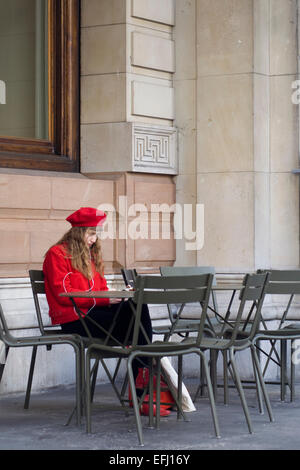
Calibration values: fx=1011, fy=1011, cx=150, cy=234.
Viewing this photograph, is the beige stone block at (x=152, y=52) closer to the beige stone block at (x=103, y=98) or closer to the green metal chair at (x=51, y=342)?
the beige stone block at (x=103, y=98)

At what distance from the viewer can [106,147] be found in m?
9.16

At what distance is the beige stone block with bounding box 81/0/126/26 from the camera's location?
29.8ft

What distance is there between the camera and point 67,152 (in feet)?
30.2

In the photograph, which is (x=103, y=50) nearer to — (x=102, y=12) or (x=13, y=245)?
(x=102, y=12)

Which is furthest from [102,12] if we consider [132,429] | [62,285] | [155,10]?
[132,429]

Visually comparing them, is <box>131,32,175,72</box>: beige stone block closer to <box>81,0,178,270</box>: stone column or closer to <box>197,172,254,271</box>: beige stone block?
<box>81,0,178,270</box>: stone column

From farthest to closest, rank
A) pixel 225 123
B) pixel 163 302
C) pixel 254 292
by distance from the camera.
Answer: pixel 225 123 → pixel 254 292 → pixel 163 302

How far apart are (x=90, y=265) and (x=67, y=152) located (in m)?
2.40

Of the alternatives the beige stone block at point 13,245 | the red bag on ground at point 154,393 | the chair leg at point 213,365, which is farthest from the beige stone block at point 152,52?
the red bag on ground at point 154,393

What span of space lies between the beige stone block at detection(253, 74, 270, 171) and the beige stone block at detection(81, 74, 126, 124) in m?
1.20

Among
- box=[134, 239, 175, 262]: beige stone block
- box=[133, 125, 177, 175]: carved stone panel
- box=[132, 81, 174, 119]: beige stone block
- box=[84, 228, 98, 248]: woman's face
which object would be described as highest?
box=[132, 81, 174, 119]: beige stone block

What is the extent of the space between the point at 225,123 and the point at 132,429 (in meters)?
3.76

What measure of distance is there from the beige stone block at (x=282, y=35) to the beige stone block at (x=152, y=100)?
989mm

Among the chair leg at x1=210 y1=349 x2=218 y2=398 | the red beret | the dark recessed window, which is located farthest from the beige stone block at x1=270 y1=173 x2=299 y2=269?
the red beret
